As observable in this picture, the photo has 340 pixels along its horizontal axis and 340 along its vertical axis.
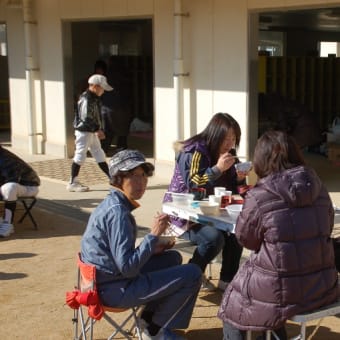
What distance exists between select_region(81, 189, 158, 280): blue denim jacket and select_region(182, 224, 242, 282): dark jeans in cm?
95

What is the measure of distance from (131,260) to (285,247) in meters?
0.77

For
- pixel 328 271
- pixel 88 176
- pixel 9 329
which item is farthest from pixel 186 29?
pixel 328 271

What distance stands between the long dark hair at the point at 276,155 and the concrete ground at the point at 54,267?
89cm

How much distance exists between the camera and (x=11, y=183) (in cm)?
621

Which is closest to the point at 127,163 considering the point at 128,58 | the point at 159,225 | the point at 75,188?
the point at 159,225

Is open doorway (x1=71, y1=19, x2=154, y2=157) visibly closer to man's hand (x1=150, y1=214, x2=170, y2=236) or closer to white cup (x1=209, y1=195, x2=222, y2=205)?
white cup (x1=209, y1=195, x2=222, y2=205)

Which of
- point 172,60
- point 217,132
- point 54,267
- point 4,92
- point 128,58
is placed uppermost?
point 128,58

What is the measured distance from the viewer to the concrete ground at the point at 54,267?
4.20 meters

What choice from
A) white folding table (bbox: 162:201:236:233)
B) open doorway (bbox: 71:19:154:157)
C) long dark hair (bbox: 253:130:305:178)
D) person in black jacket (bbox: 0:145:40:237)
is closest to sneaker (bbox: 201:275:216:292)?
white folding table (bbox: 162:201:236:233)

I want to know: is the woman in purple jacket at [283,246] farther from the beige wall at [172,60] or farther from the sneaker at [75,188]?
the sneaker at [75,188]

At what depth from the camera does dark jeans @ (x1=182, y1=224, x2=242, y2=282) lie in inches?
170

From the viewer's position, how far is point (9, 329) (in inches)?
167

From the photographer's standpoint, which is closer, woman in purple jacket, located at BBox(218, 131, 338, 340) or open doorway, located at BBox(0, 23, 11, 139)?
woman in purple jacket, located at BBox(218, 131, 338, 340)

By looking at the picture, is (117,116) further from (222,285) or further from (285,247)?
(285,247)
